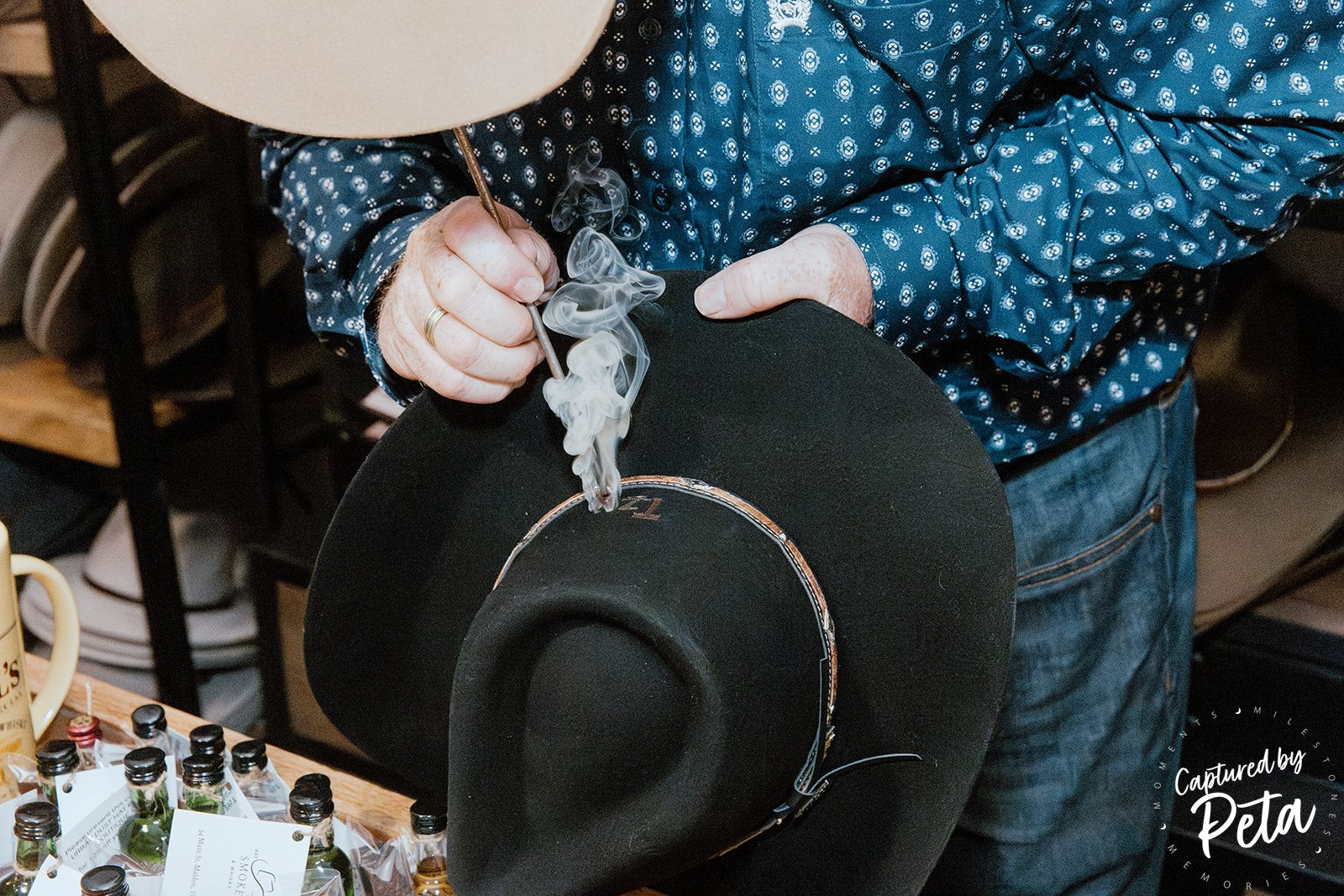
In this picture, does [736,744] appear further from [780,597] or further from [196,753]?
[196,753]

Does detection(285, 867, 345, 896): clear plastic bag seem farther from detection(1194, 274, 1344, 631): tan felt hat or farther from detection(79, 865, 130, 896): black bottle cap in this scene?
detection(1194, 274, 1344, 631): tan felt hat

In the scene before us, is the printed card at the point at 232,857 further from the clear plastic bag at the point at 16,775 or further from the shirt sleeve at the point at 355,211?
the shirt sleeve at the point at 355,211

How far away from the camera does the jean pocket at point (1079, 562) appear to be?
3.46 feet

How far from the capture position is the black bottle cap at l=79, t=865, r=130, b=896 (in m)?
0.68

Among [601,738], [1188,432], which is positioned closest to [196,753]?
[601,738]

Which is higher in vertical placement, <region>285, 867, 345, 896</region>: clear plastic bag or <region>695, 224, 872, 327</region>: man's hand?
<region>695, 224, 872, 327</region>: man's hand

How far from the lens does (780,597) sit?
2.08 ft

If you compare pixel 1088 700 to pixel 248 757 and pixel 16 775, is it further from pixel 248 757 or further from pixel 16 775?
pixel 16 775

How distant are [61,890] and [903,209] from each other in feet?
2.44

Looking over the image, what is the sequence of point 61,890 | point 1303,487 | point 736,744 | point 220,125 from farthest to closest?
point 220,125
point 1303,487
point 61,890
point 736,744

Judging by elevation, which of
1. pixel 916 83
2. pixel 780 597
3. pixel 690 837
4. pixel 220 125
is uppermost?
pixel 916 83

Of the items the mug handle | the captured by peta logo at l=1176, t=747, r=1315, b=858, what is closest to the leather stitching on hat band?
the mug handle

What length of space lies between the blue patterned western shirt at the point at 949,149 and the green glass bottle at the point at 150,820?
1.10 ft

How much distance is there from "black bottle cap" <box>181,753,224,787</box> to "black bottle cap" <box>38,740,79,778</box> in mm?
100
